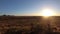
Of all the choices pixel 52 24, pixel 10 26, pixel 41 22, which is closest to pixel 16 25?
pixel 10 26

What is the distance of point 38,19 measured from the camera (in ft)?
23.9

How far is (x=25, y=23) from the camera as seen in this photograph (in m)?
7.21

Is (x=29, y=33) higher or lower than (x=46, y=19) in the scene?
lower

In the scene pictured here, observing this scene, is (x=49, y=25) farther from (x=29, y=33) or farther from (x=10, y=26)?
(x=10, y=26)

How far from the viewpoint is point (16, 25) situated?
7180mm

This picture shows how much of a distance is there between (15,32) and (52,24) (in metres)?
1.98

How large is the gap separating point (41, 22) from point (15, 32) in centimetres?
146

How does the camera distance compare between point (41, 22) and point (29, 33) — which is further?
point (41, 22)

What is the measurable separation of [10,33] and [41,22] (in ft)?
5.57

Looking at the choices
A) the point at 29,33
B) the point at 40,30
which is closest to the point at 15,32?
the point at 29,33

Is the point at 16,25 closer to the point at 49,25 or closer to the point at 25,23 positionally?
the point at 25,23

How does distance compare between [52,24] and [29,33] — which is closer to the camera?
[29,33]

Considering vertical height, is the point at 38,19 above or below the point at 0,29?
above

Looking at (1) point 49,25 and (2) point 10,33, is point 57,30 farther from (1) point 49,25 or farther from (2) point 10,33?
(2) point 10,33
